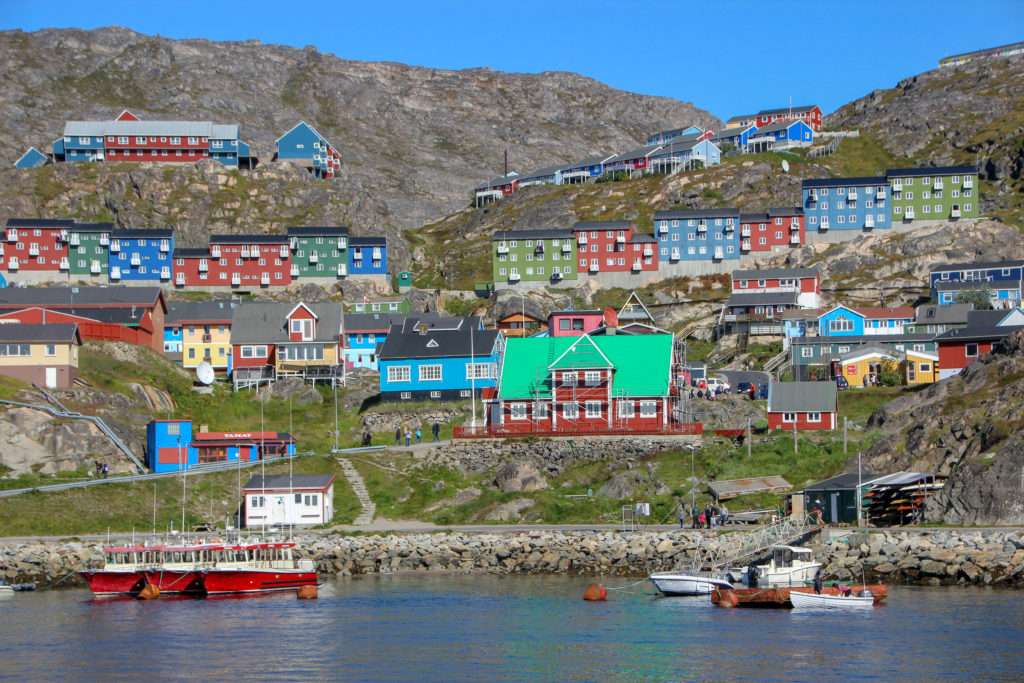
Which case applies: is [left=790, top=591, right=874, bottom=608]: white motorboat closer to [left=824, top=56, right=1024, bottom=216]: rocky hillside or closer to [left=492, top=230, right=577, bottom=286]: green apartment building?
[left=492, top=230, right=577, bottom=286]: green apartment building

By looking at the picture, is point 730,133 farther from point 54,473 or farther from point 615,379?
point 54,473

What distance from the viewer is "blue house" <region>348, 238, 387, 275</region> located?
440 ft

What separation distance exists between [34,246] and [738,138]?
9973 cm

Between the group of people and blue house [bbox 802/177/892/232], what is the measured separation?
89.3m

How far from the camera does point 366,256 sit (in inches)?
5300

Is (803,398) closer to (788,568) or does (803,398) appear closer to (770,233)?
(788,568)

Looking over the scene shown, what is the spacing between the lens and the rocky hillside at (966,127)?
154 meters

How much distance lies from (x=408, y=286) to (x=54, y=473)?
72.3m

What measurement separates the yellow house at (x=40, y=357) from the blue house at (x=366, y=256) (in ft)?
183

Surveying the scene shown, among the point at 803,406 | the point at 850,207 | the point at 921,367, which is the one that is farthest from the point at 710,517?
the point at 850,207

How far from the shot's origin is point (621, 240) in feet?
444

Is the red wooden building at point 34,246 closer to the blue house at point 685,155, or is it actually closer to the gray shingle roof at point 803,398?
the blue house at point 685,155

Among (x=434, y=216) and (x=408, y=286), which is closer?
(x=408, y=286)

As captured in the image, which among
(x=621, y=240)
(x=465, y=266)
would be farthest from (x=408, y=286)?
(x=621, y=240)
